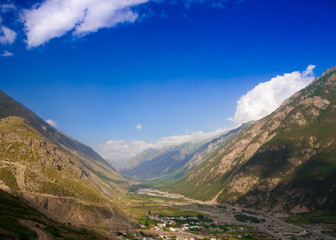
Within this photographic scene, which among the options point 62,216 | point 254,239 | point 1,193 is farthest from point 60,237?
point 254,239

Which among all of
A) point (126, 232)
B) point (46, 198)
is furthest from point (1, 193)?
point (126, 232)

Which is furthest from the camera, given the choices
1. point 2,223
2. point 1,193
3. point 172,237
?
point 172,237

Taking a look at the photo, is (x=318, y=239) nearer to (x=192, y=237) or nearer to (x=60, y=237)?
(x=192, y=237)

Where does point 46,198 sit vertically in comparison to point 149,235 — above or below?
above

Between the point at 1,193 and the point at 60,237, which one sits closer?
the point at 60,237

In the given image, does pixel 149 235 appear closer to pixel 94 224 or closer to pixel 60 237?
pixel 94 224

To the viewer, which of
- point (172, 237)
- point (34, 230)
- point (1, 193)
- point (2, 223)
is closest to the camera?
point (2, 223)

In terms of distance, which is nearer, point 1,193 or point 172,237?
point 1,193

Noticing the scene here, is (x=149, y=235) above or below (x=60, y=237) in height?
below

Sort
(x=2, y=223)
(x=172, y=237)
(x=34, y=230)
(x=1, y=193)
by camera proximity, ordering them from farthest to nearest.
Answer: (x=172, y=237) < (x=1, y=193) < (x=34, y=230) < (x=2, y=223)
